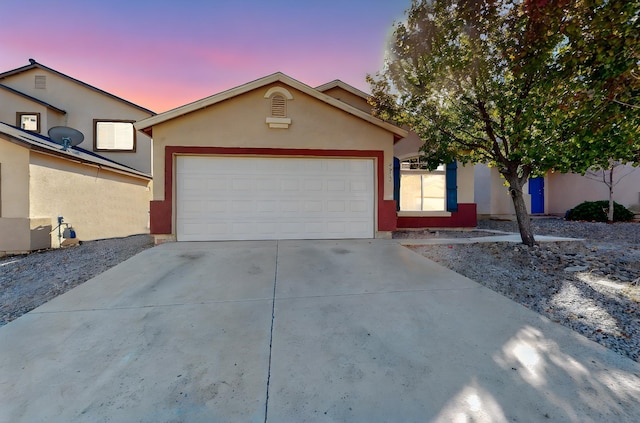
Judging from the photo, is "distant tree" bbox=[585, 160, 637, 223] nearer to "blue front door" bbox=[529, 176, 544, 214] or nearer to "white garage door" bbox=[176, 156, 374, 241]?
"blue front door" bbox=[529, 176, 544, 214]

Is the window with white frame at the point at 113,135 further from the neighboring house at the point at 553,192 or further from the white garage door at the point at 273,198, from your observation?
the neighboring house at the point at 553,192

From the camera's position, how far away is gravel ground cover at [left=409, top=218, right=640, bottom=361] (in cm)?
325

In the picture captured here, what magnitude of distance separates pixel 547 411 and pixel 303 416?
1.73 metres

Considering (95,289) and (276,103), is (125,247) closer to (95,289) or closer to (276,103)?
(95,289)

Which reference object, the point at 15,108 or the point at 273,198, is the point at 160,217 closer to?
the point at 273,198

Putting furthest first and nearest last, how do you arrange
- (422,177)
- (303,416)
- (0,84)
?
(0,84) < (422,177) < (303,416)

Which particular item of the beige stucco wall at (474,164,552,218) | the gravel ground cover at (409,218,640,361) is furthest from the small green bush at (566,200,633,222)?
the gravel ground cover at (409,218,640,361)

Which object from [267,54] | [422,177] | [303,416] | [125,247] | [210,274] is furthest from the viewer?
[422,177]

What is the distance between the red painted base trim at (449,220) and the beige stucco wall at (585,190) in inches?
321

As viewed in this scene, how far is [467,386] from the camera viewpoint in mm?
2219

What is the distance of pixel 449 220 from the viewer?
10.4m

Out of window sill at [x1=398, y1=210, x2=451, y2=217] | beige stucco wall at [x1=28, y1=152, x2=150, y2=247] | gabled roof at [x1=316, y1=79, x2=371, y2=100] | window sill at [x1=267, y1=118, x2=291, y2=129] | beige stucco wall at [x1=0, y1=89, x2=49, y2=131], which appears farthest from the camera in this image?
beige stucco wall at [x1=0, y1=89, x2=49, y2=131]

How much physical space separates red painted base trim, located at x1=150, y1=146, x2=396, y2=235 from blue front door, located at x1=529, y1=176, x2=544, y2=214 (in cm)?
1208

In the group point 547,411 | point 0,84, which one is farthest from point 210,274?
point 0,84
